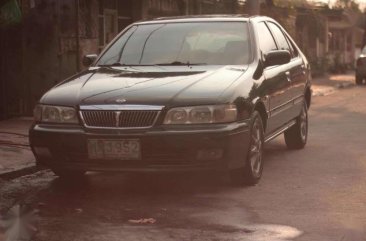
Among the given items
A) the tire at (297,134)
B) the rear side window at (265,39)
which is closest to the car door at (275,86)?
the rear side window at (265,39)

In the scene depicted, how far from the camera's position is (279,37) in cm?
877

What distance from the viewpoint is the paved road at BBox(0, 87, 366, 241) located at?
16.8 ft

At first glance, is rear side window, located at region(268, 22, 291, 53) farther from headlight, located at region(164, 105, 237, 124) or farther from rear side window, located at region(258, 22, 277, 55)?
headlight, located at region(164, 105, 237, 124)

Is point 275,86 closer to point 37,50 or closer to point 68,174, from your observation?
Answer: point 68,174

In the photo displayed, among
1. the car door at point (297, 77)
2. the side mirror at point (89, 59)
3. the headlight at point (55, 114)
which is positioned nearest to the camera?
the headlight at point (55, 114)

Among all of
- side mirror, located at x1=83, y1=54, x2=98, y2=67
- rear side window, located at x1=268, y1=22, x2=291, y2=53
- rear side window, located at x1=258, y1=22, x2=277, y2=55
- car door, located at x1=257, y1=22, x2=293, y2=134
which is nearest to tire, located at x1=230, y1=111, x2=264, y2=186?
car door, located at x1=257, y1=22, x2=293, y2=134

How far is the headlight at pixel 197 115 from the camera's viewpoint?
6082 mm

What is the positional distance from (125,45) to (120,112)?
190cm

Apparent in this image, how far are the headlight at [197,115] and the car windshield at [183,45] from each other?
1.22 metres

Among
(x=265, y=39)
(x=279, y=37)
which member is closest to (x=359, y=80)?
(x=279, y=37)

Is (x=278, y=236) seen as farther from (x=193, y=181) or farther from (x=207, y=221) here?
(x=193, y=181)

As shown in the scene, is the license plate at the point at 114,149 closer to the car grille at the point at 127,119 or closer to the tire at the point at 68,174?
the car grille at the point at 127,119

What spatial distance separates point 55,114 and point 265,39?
268 centimetres

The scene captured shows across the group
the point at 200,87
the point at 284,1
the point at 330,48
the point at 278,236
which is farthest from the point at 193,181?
the point at 330,48
